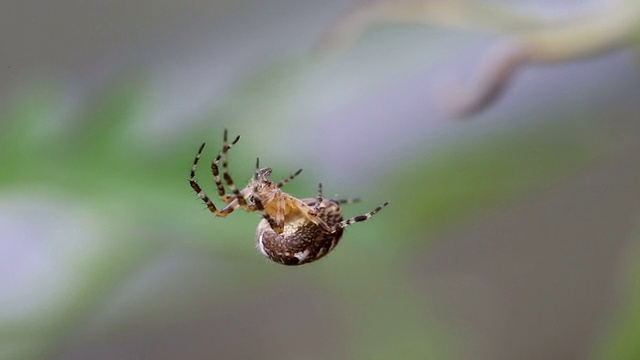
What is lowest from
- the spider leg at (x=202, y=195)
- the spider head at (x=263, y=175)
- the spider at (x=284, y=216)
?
the spider at (x=284, y=216)

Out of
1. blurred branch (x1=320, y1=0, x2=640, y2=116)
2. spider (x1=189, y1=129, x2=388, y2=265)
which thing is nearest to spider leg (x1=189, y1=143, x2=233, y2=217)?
spider (x1=189, y1=129, x2=388, y2=265)

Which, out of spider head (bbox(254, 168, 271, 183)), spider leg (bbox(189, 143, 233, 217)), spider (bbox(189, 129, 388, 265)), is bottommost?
spider (bbox(189, 129, 388, 265))

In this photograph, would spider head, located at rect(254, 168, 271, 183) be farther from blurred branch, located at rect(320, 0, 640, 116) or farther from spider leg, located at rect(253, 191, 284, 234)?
blurred branch, located at rect(320, 0, 640, 116)

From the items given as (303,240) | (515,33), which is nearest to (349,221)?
(303,240)

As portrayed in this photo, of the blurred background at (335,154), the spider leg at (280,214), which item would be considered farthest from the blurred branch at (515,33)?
the spider leg at (280,214)

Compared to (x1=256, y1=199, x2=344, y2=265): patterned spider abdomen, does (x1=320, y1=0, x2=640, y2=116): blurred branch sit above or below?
above

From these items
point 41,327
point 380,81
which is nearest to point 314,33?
point 380,81

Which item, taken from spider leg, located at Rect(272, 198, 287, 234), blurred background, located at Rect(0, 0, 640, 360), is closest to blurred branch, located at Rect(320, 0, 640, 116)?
blurred background, located at Rect(0, 0, 640, 360)

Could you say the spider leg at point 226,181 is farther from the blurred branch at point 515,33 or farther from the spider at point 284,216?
the blurred branch at point 515,33
